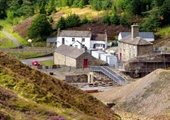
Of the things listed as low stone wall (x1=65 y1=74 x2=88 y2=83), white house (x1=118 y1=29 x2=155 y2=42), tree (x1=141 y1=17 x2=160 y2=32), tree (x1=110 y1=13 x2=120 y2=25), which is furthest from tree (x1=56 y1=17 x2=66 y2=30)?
low stone wall (x1=65 y1=74 x2=88 y2=83)

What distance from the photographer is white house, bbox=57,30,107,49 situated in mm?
82562

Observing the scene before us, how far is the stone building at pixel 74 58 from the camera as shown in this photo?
6738cm

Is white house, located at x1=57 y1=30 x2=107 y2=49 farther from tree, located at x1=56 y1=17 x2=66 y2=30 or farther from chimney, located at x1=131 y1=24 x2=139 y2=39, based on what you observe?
chimney, located at x1=131 y1=24 x2=139 y2=39

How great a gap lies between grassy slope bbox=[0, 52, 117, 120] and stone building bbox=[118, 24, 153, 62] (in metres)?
30.7

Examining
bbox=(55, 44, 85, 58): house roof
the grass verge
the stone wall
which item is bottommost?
the grass verge

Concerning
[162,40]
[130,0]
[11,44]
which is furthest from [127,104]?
[130,0]

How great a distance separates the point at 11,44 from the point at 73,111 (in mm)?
62985

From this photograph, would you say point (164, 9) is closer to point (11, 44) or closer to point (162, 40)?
point (162, 40)

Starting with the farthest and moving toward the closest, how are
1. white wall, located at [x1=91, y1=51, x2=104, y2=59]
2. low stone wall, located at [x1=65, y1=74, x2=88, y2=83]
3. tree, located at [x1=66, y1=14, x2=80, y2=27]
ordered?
tree, located at [x1=66, y1=14, x2=80, y2=27], white wall, located at [x1=91, y1=51, x2=104, y2=59], low stone wall, located at [x1=65, y1=74, x2=88, y2=83]

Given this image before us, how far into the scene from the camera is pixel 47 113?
22641mm

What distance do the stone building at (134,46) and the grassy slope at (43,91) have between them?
101 feet

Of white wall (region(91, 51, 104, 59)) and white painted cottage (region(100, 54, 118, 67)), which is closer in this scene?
white painted cottage (region(100, 54, 118, 67))

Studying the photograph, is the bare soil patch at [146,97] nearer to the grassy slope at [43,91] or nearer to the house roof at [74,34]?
the grassy slope at [43,91]

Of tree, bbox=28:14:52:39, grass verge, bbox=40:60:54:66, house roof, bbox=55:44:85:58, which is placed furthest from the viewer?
tree, bbox=28:14:52:39
